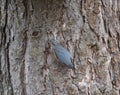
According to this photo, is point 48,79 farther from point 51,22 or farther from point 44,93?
point 51,22

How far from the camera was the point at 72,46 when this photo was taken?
4.28ft

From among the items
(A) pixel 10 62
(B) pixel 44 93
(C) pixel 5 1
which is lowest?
(B) pixel 44 93

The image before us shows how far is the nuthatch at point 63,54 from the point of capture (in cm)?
127

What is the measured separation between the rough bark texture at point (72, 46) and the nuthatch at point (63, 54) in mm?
22

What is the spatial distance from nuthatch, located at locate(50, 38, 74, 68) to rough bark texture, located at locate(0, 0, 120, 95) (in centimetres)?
2

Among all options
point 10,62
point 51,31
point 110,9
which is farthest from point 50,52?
point 110,9

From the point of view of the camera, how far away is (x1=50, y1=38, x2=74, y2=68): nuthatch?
4.17 feet

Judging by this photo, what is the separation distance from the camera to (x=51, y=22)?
1.31 m

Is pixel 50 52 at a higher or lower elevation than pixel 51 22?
lower

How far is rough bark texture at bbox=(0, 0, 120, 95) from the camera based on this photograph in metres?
1.30

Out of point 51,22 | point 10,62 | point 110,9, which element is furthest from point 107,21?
point 10,62

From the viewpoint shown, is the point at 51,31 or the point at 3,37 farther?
the point at 3,37

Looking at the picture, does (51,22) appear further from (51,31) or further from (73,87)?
(73,87)

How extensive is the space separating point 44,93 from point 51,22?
0.91 feet
